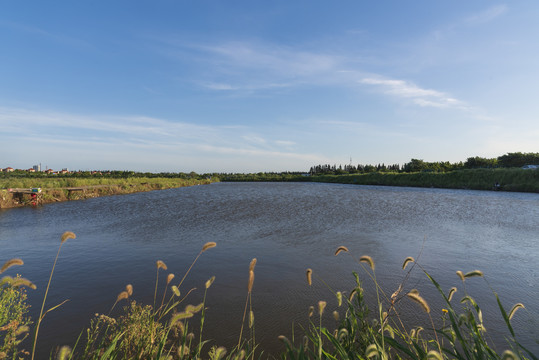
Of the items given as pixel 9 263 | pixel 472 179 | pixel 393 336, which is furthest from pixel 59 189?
pixel 472 179

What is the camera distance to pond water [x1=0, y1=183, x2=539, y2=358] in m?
4.82

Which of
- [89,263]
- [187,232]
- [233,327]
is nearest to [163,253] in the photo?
[89,263]

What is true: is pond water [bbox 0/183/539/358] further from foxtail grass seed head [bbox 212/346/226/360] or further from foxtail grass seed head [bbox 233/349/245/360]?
foxtail grass seed head [bbox 212/346/226/360]

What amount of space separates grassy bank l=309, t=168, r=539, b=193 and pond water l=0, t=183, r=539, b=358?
1376 inches

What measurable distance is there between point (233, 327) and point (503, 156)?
113557 mm

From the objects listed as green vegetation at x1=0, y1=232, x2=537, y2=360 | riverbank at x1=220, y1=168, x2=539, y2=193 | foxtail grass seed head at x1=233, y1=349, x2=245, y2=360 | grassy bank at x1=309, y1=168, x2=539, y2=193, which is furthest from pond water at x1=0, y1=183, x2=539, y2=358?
grassy bank at x1=309, y1=168, x2=539, y2=193

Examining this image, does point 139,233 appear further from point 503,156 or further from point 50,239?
point 503,156

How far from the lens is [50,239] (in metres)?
10.2

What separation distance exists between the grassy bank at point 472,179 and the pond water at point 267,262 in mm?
34963

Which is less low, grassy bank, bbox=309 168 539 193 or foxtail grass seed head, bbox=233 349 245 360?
grassy bank, bbox=309 168 539 193

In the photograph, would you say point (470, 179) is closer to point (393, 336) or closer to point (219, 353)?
point (393, 336)

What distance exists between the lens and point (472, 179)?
4894 centimetres

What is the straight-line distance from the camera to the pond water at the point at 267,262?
4816 mm

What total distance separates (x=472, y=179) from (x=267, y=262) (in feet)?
182
